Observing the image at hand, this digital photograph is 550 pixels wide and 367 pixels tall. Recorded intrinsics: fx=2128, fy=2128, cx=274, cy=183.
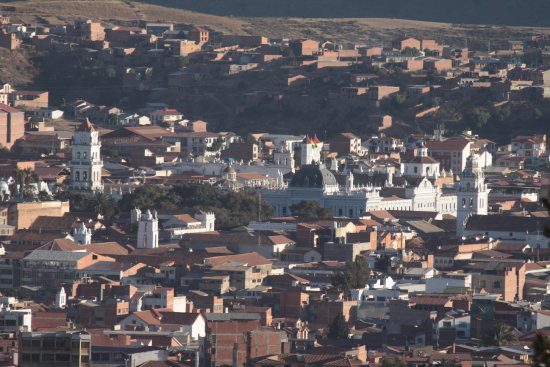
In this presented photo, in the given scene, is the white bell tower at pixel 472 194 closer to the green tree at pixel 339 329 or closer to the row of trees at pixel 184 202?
the row of trees at pixel 184 202

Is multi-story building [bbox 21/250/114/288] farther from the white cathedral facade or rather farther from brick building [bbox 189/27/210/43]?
brick building [bbox 189/27/210/43]

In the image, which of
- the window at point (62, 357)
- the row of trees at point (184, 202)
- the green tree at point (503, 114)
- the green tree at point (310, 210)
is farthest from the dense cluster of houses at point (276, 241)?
the green tree at point (503, 114)

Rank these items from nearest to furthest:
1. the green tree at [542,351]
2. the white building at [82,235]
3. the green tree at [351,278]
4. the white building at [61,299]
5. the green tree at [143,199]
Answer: the green tree at [542,351]
the white building at [61,299]
the green tree at [351,278]
the white building at [82,235]
the green tree at [143,199]

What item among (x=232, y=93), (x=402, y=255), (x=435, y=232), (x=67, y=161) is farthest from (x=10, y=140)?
(x=402, y=255)

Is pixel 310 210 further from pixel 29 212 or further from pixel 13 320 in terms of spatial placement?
pixel 13 320

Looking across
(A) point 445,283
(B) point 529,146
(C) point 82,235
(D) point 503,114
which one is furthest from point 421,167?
(A) point 445,283

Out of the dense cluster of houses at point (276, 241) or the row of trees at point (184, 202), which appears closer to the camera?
the dense cluster of houses at point (276, 241)
